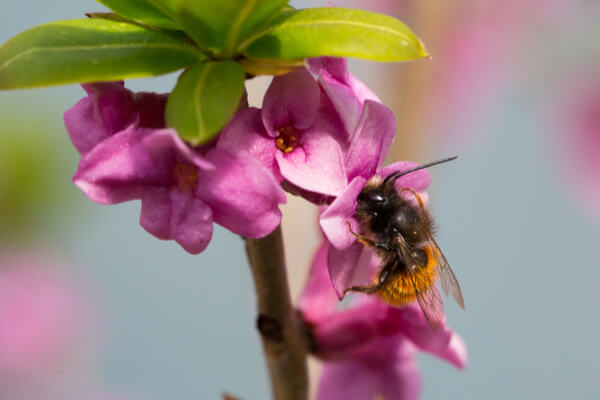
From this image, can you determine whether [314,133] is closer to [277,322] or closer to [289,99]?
[289,99]

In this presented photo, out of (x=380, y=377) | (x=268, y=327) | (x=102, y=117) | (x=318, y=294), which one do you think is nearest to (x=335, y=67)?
(x=102, y=117)

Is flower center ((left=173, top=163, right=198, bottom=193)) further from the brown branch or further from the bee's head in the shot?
the bee's head

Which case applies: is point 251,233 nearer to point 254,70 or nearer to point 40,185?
point 254,70

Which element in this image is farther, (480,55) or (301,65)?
(480,55)

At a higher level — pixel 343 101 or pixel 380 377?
pixel 343 101

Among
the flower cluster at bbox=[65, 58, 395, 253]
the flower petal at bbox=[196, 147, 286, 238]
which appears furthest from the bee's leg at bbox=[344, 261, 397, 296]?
the flower petal at bbox=[196, 147, 286, 238]

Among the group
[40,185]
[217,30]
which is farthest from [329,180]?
[40,185]
